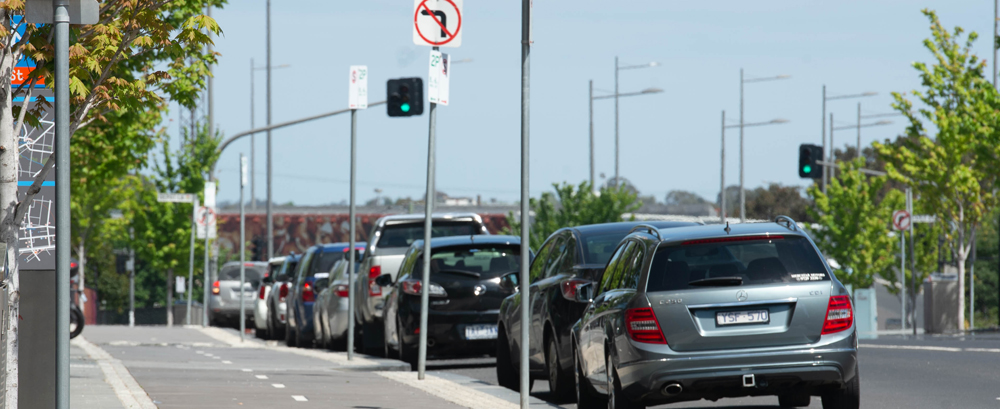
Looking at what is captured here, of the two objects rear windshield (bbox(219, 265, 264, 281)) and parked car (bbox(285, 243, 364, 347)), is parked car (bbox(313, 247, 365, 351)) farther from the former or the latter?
rear windshield (bbox(219, 265, 264, 281))

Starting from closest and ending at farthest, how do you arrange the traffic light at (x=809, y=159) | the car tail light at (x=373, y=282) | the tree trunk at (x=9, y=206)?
the tree trunk at (x=9, y=206) < the car tail light at (x=373, y=282) < the traffic light at (x=809, y=159)

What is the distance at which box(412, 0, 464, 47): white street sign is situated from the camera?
12.6 metres

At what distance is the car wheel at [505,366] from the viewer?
1326 cm

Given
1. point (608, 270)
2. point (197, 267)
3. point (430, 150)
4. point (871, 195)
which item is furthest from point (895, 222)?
point (197, 267)

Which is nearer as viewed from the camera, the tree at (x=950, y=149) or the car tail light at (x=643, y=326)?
the car tail light at (x=643, y=326)

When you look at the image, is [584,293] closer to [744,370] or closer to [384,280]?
[744,370]

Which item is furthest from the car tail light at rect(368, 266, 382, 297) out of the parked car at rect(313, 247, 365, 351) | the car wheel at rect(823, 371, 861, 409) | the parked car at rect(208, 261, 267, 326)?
the parked car at rect(208, 261, 267, 326)

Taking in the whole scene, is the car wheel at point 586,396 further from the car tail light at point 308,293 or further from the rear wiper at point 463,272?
the car tail light at point 308,293

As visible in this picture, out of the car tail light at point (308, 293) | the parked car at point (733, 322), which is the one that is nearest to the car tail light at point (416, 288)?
the parked car at point (733, 322)

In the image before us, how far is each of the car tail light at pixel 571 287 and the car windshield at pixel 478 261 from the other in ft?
14.5

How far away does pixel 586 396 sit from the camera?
1064cm

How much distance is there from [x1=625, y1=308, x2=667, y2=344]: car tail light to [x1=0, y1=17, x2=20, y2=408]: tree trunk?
3860mm

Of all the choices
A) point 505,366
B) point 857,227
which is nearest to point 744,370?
point 505,366

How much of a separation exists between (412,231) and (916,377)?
27.8 feet
